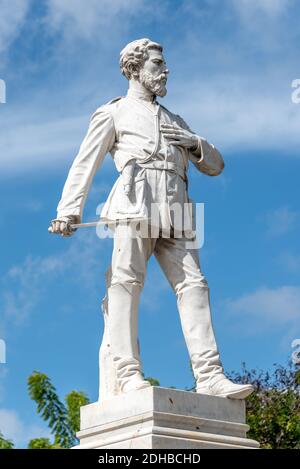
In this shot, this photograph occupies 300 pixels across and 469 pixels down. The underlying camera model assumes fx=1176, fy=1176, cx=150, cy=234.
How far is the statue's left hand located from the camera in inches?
430

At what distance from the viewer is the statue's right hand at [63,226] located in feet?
34.6

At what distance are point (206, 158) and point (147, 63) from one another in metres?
1.06

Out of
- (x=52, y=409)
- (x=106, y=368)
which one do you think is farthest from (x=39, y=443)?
(x=106, y=368)

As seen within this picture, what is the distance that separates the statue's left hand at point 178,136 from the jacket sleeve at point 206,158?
61 mm

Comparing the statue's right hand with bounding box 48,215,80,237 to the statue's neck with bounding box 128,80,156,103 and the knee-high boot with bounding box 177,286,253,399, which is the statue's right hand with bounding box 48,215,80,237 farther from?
the statue's neck with bounding box 128,80,156,103

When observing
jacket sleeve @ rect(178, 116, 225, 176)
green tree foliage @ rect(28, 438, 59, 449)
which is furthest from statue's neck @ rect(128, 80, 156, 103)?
green tree foliage @ rect(28, 438, 59, 449)

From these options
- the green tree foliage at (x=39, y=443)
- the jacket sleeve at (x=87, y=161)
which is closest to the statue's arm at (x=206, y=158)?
the jacket sleeve at (x=87, y=161)

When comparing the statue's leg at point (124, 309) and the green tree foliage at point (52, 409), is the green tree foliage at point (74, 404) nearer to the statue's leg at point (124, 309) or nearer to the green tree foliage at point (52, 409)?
the green tree foliage at point (52, 409)

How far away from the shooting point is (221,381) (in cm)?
1033

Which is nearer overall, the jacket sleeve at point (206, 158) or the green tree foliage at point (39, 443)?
the jacket sleeve at point (206, 158)

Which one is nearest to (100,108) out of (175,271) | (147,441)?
(175,271)

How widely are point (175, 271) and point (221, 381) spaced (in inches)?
43.7

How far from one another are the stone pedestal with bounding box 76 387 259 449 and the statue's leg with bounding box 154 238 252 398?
20 centimetres
